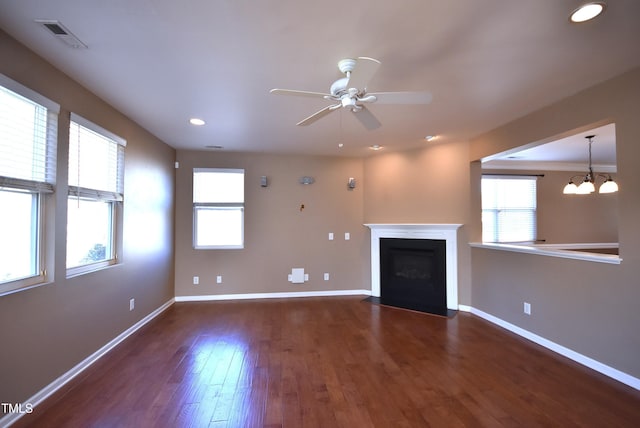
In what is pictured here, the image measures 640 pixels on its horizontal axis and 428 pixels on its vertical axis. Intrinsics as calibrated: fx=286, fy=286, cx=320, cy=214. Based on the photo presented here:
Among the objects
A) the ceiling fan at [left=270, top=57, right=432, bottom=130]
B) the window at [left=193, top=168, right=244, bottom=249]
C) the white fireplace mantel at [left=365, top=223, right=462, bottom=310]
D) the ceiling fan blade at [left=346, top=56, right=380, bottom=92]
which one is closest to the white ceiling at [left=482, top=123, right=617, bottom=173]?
the white fireplace mantel at [left=365, top=223, right=462, bottom=310]

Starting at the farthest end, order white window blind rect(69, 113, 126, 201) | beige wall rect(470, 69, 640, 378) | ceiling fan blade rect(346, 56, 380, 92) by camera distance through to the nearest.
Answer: white window blind rect(69, 113, 126, 201), beige wall rect(470, 69, 640, 378), ceiling fan blade rect(346, 56, 380, 92)

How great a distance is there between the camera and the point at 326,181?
5.13 metres

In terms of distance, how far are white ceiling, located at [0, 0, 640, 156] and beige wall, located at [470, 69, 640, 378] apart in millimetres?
198

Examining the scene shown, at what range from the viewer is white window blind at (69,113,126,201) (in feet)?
8.01

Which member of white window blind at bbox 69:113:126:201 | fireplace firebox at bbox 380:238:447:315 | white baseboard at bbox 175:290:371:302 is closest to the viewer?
white window blind at bbox 69:113:126:201

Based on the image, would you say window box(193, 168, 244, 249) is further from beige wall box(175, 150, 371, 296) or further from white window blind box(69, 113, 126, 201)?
white window blind box(69, 113, 126, 201)

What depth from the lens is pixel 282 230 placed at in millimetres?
4980

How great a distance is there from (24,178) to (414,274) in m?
4.63

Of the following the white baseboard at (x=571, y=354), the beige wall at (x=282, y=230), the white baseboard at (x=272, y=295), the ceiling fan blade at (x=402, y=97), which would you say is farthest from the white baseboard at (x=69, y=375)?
the white baseboard at (x=571, y=354)

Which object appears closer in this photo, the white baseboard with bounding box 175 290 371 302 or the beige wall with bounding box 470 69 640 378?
the beige wall with bounding box 470 69 640 378

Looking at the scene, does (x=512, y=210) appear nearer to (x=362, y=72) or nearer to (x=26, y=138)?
(x=362, y=72)

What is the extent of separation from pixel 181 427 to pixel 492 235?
230 inches

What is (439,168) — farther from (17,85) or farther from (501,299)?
(17,85)

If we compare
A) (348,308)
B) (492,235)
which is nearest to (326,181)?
(348,308)
